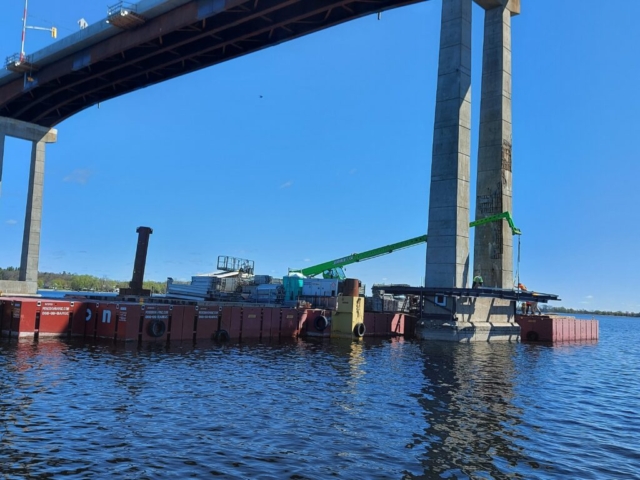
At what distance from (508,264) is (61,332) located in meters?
39.7

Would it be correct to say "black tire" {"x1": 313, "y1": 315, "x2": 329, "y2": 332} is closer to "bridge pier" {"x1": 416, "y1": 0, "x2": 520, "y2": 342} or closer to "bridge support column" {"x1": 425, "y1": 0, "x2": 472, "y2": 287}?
"bridge pier" {"x1": 416, "y1": 0, "x2": 520, "y2": 342}

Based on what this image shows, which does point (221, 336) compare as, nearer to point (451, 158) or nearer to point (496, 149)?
point (451, 158)

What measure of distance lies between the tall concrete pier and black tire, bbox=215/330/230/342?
29.1 meters

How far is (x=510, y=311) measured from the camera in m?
47.2

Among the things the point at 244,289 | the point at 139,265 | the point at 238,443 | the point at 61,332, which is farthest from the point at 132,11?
the point at 238,443

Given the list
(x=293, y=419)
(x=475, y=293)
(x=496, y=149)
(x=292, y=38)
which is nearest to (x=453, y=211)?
(x=475, y=293)

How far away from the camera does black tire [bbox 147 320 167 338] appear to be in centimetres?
2970

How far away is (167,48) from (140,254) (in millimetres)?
22504

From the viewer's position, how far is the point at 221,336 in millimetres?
33281

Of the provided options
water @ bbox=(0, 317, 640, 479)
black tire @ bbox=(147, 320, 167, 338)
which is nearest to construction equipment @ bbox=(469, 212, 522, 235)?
water @ bbox=(0, 317, 640, 479)

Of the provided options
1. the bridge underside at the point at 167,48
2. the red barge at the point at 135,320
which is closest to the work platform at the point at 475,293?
the red barge at the point at 135,320

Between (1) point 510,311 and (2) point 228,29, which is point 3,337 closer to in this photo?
(2) point 228,29

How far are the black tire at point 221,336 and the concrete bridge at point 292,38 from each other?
17630 mm

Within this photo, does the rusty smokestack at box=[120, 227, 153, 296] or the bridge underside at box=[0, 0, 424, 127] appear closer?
the rusty smokestack at box=[120, 227, 153, 296]
